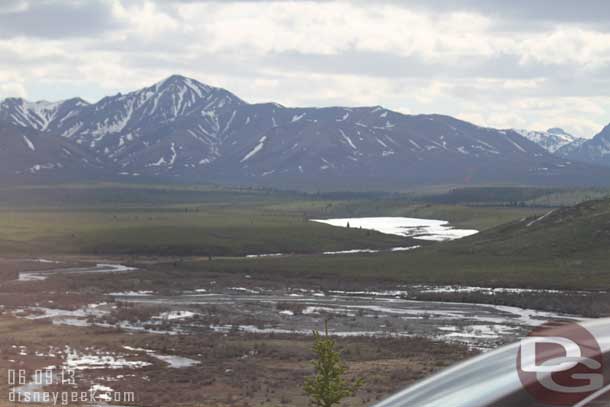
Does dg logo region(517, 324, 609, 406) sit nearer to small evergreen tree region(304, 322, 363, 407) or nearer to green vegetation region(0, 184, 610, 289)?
small evergreen tree region(304, 322, 363, 407)

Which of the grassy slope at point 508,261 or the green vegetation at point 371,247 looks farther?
the green vegetation at point 371,247

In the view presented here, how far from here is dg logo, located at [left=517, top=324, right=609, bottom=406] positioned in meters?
3.86

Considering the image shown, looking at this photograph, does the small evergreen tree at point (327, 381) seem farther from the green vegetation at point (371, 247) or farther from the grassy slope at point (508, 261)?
the green vegetation at point (371, 247)

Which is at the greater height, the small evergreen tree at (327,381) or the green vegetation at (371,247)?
the small evergreen tree at (327,381)

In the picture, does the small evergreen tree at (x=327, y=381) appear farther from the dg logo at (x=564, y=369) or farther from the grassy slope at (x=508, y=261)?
the grassy slope at (x=508, y=261)

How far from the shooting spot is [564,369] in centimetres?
402

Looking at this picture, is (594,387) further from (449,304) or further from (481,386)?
(449,304)

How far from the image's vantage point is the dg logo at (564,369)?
386 cm

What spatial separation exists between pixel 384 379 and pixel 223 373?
10039 mm

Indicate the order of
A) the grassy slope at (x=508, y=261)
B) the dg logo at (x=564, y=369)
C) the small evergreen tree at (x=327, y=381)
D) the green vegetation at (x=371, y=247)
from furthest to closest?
1. the green vegetation at (x=371, y=247)
2. the grassy slope at (x=508, y=261)
3. the small evergreen tree at (x=327, y=381)
4. the dg logo at (x=564, y=369)

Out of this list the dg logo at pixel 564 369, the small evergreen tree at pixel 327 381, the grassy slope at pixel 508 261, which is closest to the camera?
the dg logo at pixel 564 369

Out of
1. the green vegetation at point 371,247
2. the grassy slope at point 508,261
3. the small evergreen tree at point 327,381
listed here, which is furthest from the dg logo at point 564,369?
the green vegetation at point 371,247

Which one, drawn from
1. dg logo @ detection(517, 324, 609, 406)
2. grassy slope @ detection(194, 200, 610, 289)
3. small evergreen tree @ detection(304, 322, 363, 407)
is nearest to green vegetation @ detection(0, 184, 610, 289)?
grassy slope @ detection(194, 200, 610, 289)

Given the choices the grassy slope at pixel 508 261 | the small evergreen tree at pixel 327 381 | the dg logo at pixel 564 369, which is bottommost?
the grassy slope at pixel 508 261
